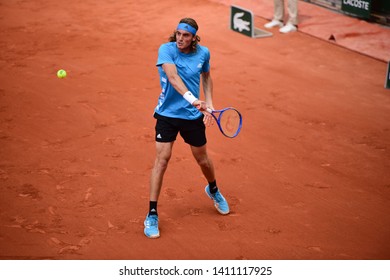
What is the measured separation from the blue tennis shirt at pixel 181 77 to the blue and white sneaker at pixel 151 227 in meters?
1.02

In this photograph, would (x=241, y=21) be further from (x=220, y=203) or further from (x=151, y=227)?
(x=151, y=227)

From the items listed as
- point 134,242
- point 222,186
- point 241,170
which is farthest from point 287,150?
point 134,242

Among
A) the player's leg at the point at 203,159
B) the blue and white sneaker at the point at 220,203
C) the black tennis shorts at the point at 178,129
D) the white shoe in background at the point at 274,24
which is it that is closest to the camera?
the black tennis shorts at the point at 178,129

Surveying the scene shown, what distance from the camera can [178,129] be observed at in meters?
5.69

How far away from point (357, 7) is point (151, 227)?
31.3ft

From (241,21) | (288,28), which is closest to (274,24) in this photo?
(288,28)

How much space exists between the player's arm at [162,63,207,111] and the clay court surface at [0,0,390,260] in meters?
1.38

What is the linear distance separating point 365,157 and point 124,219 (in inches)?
133

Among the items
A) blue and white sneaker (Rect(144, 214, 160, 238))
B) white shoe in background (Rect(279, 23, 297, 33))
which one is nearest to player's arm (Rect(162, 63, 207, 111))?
blue and white sneaker (Rect(144, 214, 160, 238))

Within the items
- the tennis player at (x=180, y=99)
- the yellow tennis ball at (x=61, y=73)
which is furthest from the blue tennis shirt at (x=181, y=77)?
the yellow tennis ball at (x=61, y=73)

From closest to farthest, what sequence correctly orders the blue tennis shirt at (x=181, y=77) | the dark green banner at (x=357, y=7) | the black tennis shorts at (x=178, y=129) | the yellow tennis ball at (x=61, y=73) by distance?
1. the blue tennis shirt at (x=181, y=77)
2. the black tennis shorts at (x=178, y=129)
3. the yellow tennis ball at (x=61, y=73)
4. the dark green banner at (x=357, y=7)

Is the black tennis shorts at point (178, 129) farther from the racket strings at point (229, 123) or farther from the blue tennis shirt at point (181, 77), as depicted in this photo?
the racket strings at point (229, 123)

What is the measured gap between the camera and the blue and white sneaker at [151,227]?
5.70 m

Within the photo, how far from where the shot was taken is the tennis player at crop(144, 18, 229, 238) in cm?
535
